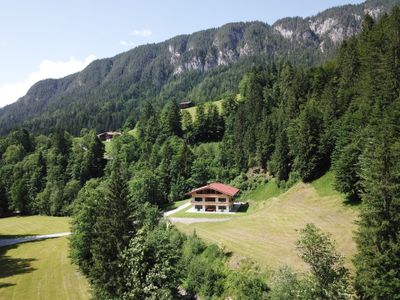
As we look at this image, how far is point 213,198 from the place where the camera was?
71.2 m

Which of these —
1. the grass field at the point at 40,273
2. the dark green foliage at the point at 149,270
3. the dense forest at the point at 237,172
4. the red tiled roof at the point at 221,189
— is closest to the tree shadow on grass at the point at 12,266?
the grass field at the point at 40,273

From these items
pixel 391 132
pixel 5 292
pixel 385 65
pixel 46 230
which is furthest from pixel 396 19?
pixel 46 230

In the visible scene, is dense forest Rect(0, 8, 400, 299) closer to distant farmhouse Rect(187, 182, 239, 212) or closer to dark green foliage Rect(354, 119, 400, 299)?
dark green foliage Rect(354, 119, 400, 299)

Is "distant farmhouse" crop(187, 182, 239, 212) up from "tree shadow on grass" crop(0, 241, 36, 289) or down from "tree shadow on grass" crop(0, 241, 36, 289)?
up

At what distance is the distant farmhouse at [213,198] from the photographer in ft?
229

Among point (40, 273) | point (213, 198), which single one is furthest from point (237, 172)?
point (40, 273)

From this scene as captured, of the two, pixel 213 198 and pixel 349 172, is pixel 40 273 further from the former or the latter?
pixel 349 172

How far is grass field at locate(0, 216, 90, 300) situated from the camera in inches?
1629

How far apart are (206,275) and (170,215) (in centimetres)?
3120

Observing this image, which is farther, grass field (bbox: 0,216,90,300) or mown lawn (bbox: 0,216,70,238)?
mown lawn (bbox: 0,216,70,238)

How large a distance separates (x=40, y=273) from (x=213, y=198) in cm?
3354

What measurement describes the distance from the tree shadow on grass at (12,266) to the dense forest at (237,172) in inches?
398

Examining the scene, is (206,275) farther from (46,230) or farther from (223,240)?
(46,230)

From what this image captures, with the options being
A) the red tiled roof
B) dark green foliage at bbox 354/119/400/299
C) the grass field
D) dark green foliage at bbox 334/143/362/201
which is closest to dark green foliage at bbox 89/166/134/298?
the grass field
